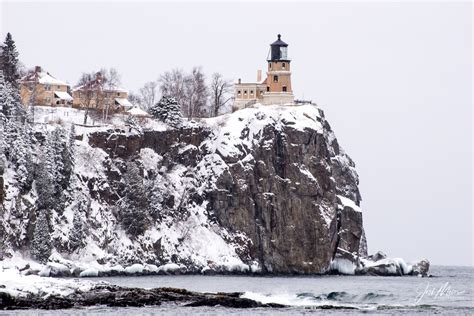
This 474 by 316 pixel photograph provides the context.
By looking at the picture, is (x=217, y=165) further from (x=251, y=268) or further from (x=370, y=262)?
(x=370, y=262)

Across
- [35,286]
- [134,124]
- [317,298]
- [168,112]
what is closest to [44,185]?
[134,124]

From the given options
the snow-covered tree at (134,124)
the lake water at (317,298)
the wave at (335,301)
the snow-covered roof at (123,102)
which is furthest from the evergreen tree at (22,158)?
the wave at (335,301)

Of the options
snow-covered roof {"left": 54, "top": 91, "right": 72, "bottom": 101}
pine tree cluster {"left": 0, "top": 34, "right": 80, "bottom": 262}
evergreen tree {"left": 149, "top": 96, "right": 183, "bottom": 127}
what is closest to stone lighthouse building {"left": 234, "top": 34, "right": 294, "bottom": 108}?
evergreen tree {"left": 149, "top": 96, "right": 183, "bottom": 127}

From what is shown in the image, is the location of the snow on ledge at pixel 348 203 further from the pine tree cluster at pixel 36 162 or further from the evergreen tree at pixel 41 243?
the evergreen tree at pixel 41 243

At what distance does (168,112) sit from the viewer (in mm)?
152250

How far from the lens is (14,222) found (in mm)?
122625

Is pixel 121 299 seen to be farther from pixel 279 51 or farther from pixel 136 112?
pixel 279 51

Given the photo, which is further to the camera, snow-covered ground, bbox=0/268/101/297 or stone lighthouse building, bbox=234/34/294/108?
stone lighthouse building, bbox=234/34/294/108

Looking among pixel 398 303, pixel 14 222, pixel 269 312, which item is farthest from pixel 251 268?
pixel 269 312

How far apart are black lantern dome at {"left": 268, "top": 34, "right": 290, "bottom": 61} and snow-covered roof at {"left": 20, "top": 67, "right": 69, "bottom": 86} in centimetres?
3153

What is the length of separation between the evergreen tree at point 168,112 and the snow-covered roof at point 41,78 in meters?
17.3

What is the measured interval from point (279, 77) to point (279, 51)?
12.2 feet

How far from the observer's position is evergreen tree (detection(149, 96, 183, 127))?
497ft

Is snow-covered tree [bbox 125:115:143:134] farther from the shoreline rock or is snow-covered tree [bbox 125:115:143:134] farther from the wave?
the shoreline rock
